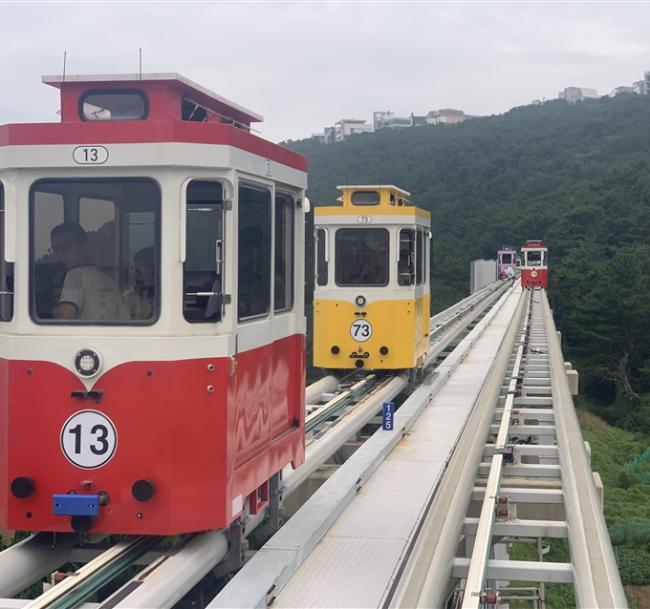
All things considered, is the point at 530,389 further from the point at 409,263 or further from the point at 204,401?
the point at 204,401

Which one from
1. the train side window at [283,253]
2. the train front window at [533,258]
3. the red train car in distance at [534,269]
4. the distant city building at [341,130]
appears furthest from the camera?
the distant city building at [341,130]

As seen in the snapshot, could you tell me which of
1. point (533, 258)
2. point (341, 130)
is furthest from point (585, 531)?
point (341, 130)

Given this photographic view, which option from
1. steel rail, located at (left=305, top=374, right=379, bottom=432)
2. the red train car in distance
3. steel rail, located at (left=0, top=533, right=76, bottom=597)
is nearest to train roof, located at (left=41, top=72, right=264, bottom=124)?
steel rail, located at (left=0, top=533, right=76, bottom=597)

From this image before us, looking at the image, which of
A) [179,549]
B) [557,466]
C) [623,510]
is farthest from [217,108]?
[623,510]

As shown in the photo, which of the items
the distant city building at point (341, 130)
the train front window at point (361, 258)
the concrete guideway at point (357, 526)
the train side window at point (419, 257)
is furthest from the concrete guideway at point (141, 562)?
the distant city building at point (341, 130)

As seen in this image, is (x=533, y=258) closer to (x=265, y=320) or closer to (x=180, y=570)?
(x=265, y=320)

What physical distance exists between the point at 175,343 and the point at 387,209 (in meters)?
8.18

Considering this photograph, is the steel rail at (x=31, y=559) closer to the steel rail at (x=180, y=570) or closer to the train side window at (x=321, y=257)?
Result: the steel rail at (x=180, y=570)

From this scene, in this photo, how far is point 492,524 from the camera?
Result: 21.9ft

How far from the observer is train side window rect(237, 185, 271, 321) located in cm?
552

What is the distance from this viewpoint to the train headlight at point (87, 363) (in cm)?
505

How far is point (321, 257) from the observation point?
13109 millimetres

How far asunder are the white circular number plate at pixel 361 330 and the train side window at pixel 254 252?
7.12 metres

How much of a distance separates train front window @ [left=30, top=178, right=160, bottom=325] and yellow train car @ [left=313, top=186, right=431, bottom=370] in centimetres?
784
